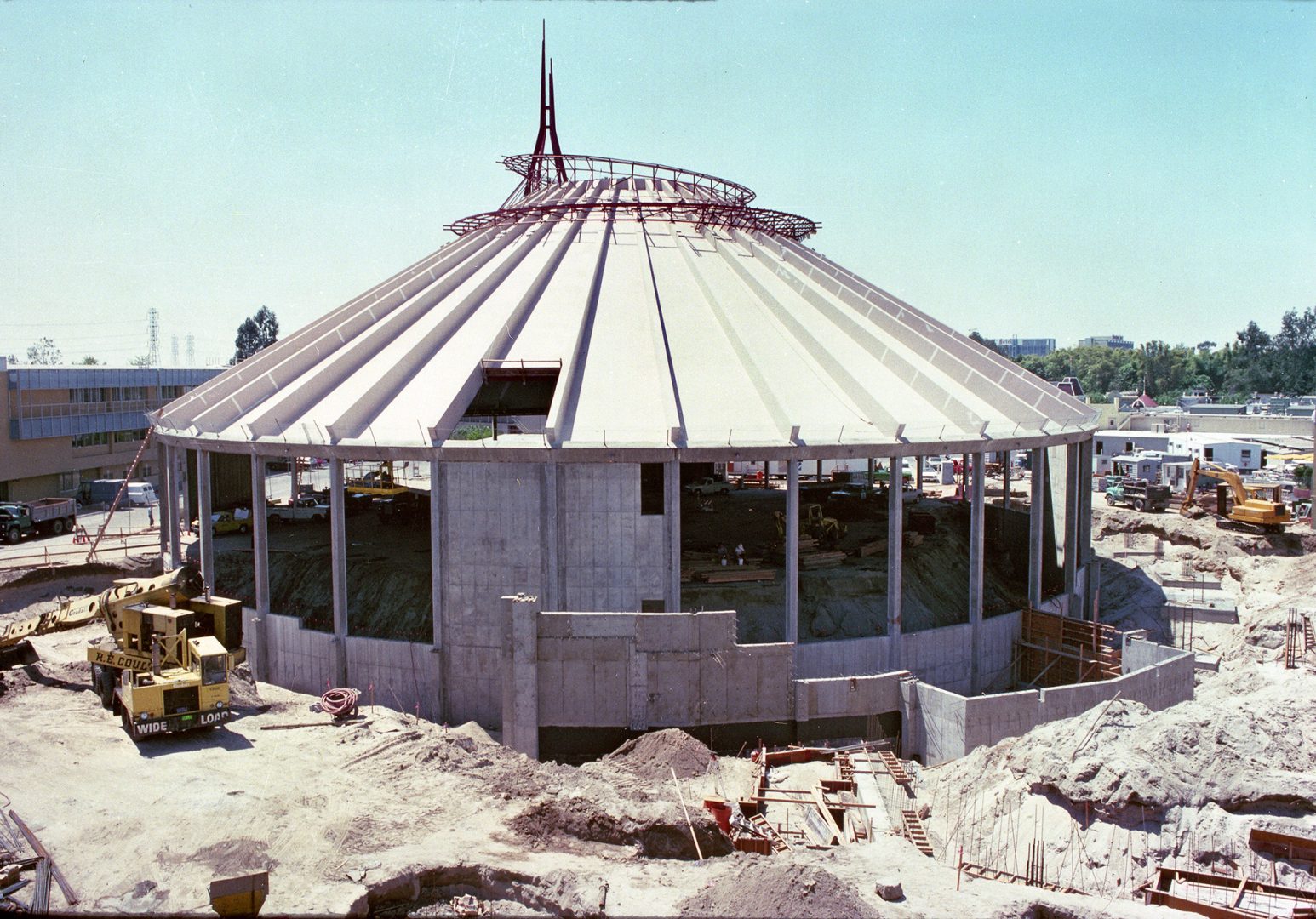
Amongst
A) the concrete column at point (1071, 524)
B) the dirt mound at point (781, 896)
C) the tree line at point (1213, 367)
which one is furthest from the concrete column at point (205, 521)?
the tree line at point (1213, 367)

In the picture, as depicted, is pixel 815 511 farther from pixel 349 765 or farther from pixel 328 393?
pixel 349 765

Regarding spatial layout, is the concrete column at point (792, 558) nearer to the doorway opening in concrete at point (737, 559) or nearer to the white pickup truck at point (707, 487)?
the doorway opening in concrete at point (737, 559)

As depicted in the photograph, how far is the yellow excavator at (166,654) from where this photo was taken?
58.4ft

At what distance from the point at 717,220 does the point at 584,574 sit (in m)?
19.1

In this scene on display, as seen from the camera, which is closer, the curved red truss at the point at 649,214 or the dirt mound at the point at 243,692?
the dirt mound at the point at 243,692

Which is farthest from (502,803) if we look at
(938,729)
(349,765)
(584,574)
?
(938,729)

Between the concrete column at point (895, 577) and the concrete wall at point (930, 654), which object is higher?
the concrete column at point (895, 577)

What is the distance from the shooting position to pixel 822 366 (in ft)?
88.5

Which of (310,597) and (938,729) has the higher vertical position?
(310,597)

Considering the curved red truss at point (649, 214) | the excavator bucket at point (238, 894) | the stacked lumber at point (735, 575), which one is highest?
the curved red truss at point (649, 214)

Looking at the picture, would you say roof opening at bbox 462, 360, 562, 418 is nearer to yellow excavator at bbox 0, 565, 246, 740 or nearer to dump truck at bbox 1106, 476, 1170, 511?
yellow excavator at bbox 0, 565, 246, 740

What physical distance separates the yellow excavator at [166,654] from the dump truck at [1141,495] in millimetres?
43007

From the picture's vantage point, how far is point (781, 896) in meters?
11.4

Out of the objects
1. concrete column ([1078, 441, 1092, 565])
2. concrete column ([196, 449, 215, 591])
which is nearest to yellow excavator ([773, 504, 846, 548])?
concrete column ([1078, 441, 1092, 565])
